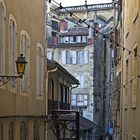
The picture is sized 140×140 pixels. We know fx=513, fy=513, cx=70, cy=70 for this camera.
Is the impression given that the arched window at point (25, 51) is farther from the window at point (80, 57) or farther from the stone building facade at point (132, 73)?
the window at point (80, 57)

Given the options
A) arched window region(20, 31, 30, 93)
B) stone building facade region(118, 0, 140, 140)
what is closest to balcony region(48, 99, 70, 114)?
stone building facade region(118, 0, 140, 140)

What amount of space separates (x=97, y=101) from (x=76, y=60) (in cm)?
579

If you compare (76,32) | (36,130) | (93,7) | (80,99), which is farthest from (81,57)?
(36,130)

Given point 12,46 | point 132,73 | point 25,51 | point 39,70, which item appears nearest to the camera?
point 12,46

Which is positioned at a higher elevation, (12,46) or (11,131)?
(12,46)

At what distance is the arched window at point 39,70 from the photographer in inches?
742

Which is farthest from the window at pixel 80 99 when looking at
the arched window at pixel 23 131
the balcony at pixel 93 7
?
the arched window at pixel 23 131

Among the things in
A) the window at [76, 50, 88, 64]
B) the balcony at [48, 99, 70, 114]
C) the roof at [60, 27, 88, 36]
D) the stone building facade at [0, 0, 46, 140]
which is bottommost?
the balcony at [48, 99, 70, 114]

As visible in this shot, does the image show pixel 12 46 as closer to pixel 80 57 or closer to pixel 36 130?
pixel 36 130

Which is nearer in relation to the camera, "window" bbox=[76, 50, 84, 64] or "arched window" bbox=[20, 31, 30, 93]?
"arched window" bbox=[20, 31, 30, 93]

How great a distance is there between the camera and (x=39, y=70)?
19312 mm

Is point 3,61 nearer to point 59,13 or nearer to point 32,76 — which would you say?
point 32,76

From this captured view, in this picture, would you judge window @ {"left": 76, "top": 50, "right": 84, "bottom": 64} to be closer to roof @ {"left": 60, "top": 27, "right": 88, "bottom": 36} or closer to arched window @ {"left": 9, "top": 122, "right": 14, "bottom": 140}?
roof @ {"left": 60, "top": 27, "right": 88, "bottom": 36}

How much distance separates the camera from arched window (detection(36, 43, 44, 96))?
1886cm
